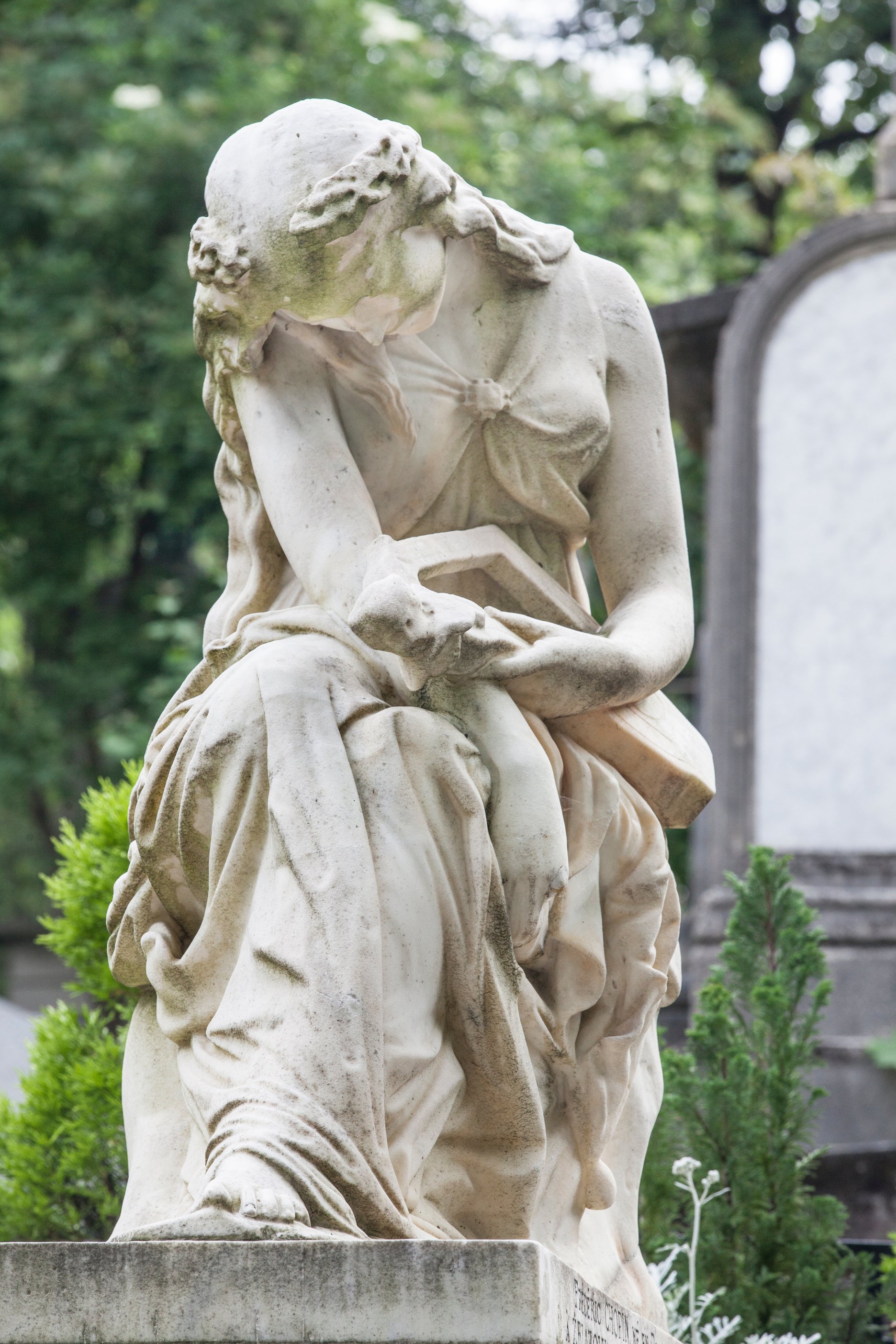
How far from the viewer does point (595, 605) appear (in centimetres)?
1216

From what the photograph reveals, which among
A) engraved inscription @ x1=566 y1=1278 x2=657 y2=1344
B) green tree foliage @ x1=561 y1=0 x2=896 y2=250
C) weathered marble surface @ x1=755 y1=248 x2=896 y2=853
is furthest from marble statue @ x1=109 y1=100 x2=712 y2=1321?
green tree foliage @ x1=561 y1=0 x2=896 y2=250

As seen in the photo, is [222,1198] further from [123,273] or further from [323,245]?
[123,273]

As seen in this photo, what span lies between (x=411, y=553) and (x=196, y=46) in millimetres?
12391

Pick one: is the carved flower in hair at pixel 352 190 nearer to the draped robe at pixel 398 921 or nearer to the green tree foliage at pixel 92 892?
the draped robe at pixel 398 921

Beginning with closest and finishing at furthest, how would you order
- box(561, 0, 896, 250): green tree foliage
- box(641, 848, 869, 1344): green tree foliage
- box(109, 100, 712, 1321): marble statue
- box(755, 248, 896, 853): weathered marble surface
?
box(109, 100, 712, 1321): marble statue → box(641, 848, 869, 1344): green tree foliage → box(755, 248, 896, 853): weathered marble surface → box(561, 0, 896, 250): green tree foliage

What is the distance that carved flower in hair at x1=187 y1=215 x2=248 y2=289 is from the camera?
3.12 metres

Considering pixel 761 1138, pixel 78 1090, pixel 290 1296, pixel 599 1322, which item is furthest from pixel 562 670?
pixel 78 1090

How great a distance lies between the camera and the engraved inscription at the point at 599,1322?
265 cm

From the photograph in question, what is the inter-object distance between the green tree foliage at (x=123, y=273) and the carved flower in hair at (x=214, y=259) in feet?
29.9

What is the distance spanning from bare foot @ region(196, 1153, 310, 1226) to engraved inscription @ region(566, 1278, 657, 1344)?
39 cm

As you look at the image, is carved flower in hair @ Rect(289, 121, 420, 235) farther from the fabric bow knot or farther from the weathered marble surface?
the weathered marble surface

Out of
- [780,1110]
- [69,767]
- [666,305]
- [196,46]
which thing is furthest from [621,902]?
[196,46]

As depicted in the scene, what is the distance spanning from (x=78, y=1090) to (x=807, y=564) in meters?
Result: 5.25

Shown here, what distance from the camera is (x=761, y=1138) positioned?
4512 millimetres
